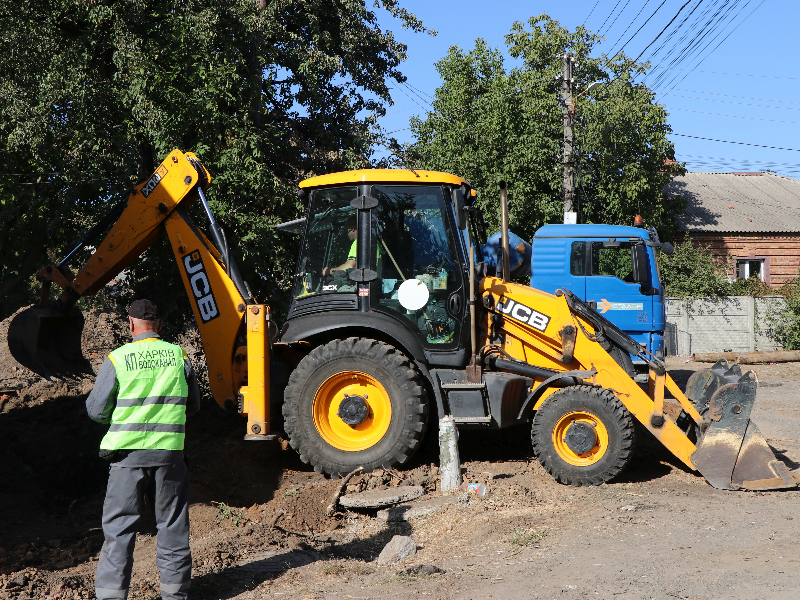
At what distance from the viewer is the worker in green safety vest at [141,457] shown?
4.11 meters

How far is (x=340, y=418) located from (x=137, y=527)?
2.90 meters

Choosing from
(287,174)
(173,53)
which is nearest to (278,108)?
(287,174)

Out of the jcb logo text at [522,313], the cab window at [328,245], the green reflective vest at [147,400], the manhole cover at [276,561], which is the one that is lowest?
the manhole cover at [276,561]

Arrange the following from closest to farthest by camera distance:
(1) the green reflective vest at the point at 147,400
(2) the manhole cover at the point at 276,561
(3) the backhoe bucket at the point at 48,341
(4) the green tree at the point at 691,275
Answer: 1. (1) the green reflective vest at the point at 147,400
2. (2) the manhole cover at the point at 276,561
3. (3) the backhoe bucket at the point at 48,341
4. (4) the green tree at the point at 691,275

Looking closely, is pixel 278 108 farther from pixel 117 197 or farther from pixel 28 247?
pixel 28 247

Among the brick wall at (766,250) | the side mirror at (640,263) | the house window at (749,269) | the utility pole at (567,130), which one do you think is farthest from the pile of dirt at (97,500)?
the house window at (749,269)

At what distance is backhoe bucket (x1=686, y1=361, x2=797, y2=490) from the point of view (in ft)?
19.9

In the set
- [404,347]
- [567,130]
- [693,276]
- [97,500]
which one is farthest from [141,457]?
[693,276]

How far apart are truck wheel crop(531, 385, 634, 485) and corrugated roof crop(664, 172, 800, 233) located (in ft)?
69.0

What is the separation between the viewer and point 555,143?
21.2m

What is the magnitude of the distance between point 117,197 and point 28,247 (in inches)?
175

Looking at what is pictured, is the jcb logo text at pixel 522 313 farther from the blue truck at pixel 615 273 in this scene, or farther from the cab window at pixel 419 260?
the blue truck at pixel 615 273

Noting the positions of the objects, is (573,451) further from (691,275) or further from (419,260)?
(691,275)

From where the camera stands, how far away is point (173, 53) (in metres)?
10.7
